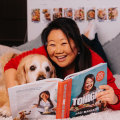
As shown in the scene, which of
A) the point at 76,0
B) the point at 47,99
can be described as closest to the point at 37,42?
the point at 76,0

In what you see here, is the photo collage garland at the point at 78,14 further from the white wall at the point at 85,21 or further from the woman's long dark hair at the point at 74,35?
the woman's long dark hair at the point at 74,35

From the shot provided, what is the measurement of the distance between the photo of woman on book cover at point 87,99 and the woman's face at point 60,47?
0.27 metres

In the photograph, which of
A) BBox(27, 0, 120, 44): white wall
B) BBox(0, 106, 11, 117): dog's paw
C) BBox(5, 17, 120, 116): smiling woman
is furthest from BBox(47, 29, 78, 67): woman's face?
BBox(27, 0, 120, 44): white wall

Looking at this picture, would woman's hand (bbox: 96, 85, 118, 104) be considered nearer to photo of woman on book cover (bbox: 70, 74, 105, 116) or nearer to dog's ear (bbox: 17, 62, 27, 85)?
photo of woman on book cover (bbox: 70, 74, 105, 116)

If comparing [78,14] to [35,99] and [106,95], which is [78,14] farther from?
[35,99]

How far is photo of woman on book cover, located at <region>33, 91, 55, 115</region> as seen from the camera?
95 centimetres

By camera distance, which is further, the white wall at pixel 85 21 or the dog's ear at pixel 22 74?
the white wall at pixel 85 21

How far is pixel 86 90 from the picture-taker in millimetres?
982

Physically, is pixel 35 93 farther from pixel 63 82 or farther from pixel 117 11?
pixel 117 11

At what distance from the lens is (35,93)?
0.93m

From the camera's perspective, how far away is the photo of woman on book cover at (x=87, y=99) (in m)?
0.98

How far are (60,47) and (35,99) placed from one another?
359mm

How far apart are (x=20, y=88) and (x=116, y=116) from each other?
0.53 metres

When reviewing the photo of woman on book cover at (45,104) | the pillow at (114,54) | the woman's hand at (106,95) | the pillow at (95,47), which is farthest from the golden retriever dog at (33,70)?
the pillow at (114,54)
